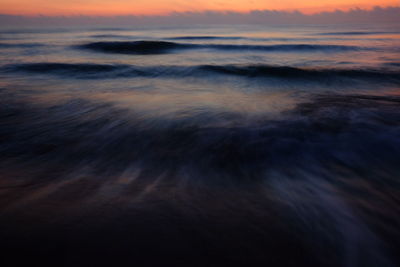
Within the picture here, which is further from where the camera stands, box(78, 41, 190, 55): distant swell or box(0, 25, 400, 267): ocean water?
box(78, 41, 190, 55): distant swell

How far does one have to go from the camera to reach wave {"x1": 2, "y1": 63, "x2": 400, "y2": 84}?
26.5ft

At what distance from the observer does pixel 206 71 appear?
932 centimetres

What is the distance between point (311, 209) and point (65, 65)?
33.7 ft

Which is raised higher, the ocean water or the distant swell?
the distant swell

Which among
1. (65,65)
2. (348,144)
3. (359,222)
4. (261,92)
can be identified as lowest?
(359,222)

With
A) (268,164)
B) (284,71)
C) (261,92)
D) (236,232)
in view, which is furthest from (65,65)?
(236,232)

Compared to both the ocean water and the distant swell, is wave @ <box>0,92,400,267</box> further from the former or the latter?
the distant swell

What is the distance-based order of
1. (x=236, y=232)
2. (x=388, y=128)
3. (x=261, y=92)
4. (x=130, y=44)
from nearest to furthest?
(x=236, y=232) → (x=388, y=128) → (x=261, y=92) → (x=130, y=44)

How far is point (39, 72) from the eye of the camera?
865 centimetres

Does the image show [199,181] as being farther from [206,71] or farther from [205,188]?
[206,71]

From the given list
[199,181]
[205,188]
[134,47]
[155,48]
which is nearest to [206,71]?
[199,181]

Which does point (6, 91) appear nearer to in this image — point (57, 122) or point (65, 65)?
point (57, 122)

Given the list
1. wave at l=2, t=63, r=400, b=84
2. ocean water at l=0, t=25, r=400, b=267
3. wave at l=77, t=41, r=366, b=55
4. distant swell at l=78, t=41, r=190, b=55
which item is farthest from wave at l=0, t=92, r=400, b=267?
Answer: wave at l=77, t=41, r=366, b=55

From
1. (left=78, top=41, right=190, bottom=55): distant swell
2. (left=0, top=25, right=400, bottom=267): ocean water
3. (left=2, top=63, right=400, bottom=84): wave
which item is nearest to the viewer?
(left=0, top=25, right=400, bottom=267): ocean water
